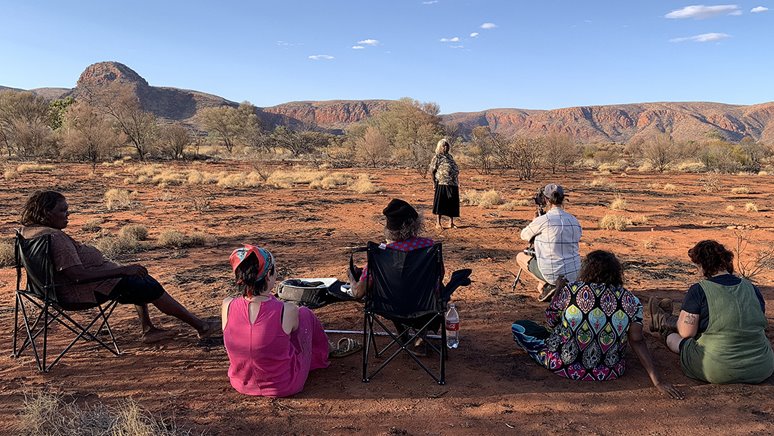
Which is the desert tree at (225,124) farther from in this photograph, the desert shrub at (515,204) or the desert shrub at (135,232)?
the desert shrub at (135,232)

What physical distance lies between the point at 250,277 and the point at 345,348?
4.45 feet

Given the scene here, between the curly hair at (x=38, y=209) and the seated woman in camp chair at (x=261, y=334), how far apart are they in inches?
67.8

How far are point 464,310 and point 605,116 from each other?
149694mm

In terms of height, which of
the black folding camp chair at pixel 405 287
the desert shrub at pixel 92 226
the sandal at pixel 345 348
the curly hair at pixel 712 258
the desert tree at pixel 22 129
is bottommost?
the sandal at pixel 345 348

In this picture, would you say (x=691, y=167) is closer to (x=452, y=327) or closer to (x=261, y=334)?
(x=452, y=327)

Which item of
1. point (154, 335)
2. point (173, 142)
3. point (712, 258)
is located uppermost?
point (173, 142)

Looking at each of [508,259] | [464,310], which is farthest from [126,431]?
[508,259]

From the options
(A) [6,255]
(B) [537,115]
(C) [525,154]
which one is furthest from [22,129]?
(B) [537,115]

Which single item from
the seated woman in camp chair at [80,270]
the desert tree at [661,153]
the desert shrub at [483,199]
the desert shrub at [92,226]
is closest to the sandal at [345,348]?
the seated woman in camp chair at [80,270]

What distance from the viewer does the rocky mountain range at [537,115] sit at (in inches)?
4338

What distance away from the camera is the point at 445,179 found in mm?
9242

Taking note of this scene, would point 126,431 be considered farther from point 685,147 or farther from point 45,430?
point 685,147

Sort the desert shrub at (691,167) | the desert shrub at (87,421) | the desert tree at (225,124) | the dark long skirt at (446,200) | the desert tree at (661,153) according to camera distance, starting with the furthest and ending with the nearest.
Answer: the desert tree at (225,124) → the desert tree at (661,153) → the desert shrub at (691,167) → the dark long skirt at (446,200) → the desert shrub at (87,421)

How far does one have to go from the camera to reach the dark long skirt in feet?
30.9
